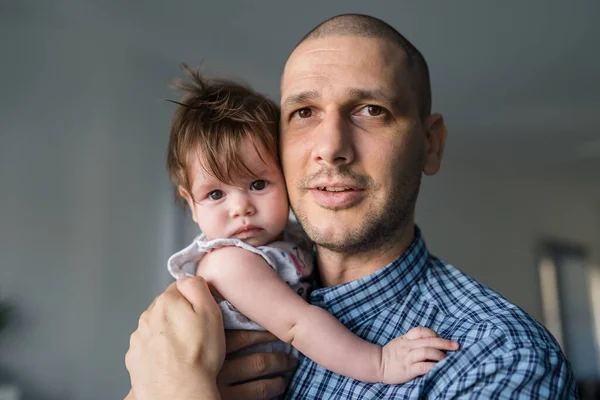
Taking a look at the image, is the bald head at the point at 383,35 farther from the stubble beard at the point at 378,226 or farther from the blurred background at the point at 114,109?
the blurred background at the point at 114,109

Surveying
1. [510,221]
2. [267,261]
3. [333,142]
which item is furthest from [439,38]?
[510,221]

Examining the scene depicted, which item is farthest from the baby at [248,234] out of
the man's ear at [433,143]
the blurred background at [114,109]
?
the blurred background at [114,109]

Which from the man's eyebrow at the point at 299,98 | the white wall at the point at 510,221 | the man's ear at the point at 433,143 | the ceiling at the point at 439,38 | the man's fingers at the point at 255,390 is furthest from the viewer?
the white wall at the point at 510,221

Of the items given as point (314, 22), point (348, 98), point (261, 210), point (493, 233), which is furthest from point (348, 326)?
point (493, 233)

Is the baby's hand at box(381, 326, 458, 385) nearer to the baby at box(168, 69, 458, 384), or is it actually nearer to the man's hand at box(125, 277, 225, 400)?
the baby at box(168, 69, 458, 384)

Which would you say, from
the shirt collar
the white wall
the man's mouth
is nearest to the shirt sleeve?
the shirt collar

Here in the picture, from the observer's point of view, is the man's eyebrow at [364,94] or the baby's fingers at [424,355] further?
the man's eyebrow at [364,94]

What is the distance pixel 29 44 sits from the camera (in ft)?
11.5

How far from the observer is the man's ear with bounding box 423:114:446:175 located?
4.31 ft

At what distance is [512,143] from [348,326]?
18.0ft

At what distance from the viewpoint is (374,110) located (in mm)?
1162

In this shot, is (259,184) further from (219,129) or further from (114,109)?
(114,109)

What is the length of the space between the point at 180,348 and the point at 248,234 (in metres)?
0.26

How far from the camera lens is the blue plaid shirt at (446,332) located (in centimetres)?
85
